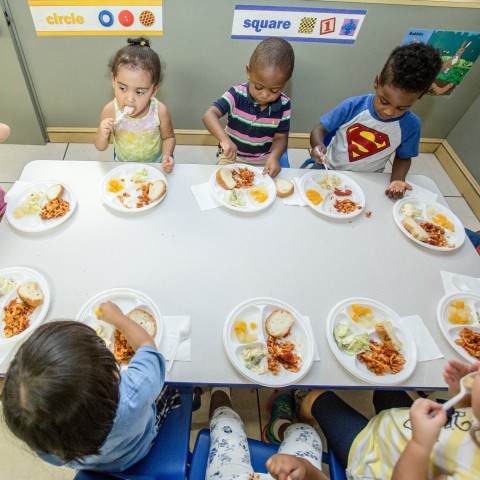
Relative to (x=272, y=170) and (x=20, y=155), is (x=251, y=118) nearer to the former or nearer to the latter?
(x=272, y=170)

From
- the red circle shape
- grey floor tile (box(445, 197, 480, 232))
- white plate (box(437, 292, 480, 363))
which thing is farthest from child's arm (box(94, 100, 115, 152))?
grey floor tile (box(445, 197, 480, 232))

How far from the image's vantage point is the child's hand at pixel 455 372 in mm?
919

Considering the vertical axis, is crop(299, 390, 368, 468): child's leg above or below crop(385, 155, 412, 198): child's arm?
below

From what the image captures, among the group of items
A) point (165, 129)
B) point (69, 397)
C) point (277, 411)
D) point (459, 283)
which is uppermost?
point (69, 397)

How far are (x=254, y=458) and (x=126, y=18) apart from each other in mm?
2217

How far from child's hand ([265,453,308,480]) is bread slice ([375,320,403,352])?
0.44m

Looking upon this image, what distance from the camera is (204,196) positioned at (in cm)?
140

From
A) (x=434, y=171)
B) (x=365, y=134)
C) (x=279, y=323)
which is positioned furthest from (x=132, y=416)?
(x=434, y=171)

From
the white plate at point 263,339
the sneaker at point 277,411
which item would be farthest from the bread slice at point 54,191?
the sneaker at point 277,411

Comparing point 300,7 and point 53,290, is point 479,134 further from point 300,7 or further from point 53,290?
point 53,290

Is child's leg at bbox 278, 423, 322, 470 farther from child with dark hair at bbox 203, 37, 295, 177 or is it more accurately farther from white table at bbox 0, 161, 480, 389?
child with dark hair at bbox 203, 37, 295, 177

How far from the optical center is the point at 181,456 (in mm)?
989

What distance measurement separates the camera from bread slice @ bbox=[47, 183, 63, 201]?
128 cm

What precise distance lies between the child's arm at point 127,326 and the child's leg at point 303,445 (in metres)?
0.60
